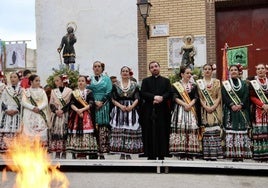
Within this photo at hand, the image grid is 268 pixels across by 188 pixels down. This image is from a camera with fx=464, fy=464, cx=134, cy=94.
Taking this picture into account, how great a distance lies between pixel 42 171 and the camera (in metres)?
4.90

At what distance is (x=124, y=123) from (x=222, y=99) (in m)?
1.53

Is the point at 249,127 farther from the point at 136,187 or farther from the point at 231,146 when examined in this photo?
the point at 136,187

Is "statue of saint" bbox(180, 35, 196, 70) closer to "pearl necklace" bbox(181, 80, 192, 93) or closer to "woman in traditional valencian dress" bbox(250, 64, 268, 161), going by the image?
"pearl necklace" bbox(181, 80, 192, 93)

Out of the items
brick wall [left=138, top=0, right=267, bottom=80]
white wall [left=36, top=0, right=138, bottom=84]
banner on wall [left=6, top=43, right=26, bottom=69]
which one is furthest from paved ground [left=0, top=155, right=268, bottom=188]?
banner on wall [left=6, top=43, right=26, bottom=69]

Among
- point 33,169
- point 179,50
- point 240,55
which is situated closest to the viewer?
point 33,169

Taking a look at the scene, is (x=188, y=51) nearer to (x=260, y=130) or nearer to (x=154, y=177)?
(x=260, y=130)

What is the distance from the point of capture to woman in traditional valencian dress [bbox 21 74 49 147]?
725 cm

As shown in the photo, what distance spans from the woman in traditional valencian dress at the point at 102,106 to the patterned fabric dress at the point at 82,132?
11 centimetres

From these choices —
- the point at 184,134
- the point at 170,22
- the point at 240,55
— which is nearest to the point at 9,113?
the point at 184,134

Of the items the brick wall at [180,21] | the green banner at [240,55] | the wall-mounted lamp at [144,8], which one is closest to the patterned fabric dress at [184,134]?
the green banner at [240,55]

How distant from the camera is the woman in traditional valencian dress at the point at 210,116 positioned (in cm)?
680

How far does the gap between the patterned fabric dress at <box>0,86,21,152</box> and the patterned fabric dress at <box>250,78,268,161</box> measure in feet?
12.0

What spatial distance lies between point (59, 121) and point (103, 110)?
726 millimetres

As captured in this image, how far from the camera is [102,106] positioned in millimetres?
7340
